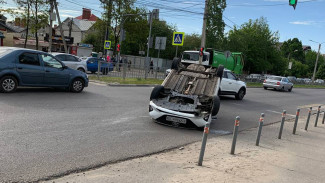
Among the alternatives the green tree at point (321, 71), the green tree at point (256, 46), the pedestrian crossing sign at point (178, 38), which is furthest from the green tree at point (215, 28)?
the green tree at point (321, 71)

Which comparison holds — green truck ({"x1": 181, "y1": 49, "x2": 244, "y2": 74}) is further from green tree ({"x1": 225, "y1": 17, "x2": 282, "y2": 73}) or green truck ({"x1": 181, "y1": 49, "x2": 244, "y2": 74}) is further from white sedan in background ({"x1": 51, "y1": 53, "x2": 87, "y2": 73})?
green tree ({"x1": 225, "y1": 17, "x2": 282, "y2": 73})

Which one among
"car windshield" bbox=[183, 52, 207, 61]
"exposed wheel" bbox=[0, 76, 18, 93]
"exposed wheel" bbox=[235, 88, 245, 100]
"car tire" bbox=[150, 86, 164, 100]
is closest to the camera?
"car tire" bbox=[150, 86, 164, 100]

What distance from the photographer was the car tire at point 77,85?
39.3ft

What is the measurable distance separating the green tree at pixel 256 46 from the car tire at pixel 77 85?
3740cm

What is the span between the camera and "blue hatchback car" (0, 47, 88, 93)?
9.94 metres

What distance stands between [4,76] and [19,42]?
4890cm

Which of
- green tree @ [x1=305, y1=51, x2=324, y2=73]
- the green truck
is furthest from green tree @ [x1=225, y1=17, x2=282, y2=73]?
green tree @ [x1=305, y1=51, x2=324, y2=73]

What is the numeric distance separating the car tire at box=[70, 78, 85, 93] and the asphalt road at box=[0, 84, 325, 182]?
1039mm

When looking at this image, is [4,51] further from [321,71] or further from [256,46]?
[321,71]

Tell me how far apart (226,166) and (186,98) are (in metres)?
3.54

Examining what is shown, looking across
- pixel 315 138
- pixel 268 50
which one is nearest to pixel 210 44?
pixel 268 50

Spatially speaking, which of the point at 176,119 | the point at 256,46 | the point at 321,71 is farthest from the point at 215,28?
the point at 321,71

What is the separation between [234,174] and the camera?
480 centimetres

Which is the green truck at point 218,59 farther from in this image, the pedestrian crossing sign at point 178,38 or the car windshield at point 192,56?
the pedestrian crossing sign at point 178,38
